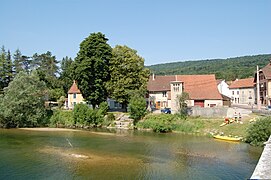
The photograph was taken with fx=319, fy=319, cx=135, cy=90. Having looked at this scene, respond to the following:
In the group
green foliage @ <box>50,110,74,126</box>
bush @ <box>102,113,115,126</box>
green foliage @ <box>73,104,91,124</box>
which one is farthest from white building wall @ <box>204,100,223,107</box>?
green foliage @ <box>50,110,74,126</box>

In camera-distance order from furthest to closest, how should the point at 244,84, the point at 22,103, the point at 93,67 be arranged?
1. the point at 244,84
2. the point at 93,67
3. the point at 22,103

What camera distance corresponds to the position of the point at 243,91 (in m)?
80.9

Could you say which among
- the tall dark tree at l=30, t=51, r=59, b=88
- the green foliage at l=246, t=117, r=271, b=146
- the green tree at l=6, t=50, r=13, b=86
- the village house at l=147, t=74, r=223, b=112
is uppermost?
the tall dark tree at l=30, t=51, r=59, b=88

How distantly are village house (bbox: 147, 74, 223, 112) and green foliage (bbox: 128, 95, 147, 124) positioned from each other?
506 cm

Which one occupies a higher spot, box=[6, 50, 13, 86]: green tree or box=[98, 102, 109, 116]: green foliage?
box=[6, 50, 13, 86]: green tree

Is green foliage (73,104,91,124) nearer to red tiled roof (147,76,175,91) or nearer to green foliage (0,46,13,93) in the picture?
red tiled roof (147,76,175,91)

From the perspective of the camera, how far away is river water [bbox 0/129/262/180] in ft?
78.3

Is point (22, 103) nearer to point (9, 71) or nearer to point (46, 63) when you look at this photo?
point (9, 71)

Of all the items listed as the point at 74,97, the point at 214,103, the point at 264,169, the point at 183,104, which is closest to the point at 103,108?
the point at 183,104

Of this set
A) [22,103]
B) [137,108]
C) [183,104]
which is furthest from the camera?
[22,103]

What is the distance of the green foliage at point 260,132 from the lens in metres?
34.1

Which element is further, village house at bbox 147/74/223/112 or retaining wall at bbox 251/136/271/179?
village house at bbox 147/74/223/112

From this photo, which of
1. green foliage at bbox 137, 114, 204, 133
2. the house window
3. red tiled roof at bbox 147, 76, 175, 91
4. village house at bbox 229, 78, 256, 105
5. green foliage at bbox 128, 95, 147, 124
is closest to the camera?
green foliage at bbox 137, 114, 204, 133

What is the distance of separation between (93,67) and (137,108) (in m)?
11.2
